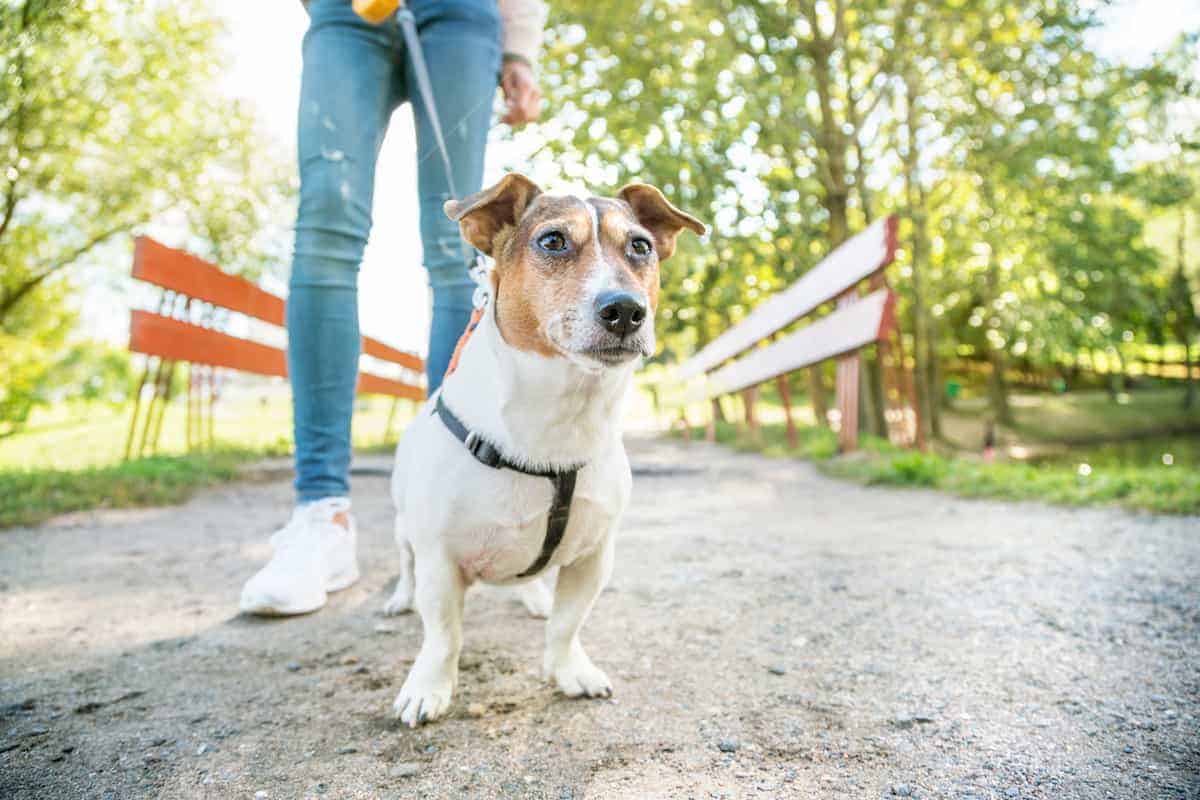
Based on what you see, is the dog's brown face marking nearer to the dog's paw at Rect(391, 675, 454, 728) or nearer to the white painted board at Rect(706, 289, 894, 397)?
the dog's paw at Rect(391, 675, 454, 728)

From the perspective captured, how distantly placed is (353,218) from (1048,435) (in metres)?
19.9

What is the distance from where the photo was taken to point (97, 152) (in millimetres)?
10109

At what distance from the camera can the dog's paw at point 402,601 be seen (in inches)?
94.2

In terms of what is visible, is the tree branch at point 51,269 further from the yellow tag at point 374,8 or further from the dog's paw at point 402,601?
the dog's paw at point 402,601

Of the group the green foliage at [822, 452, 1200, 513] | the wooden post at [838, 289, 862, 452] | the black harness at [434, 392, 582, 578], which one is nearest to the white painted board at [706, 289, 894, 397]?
the wooden post at [838, 289, 862, 452]

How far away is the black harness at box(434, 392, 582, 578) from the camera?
5.66ft

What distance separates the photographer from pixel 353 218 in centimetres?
257

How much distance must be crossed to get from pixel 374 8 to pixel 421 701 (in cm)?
196

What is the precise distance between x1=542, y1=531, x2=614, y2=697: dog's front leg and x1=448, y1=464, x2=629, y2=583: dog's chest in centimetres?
6

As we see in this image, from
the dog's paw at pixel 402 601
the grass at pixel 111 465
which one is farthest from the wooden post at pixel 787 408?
the dog's paw at pixel 402 601

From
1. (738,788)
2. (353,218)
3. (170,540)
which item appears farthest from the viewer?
(170,540)

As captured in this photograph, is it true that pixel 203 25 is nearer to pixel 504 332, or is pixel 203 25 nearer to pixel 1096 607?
pixel 504 332

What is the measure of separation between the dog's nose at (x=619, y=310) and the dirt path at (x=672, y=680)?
0.83 meters

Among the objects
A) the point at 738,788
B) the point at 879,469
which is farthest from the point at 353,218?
the point at 879,469
